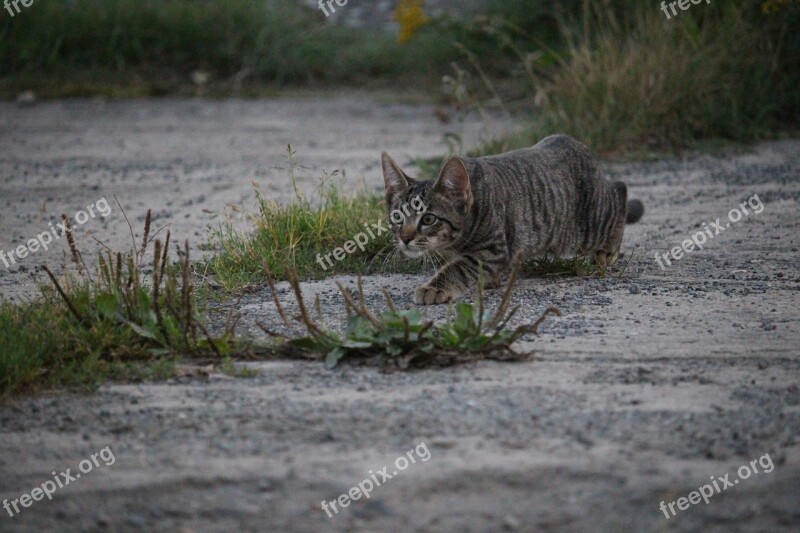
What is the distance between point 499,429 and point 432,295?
69.3 inches

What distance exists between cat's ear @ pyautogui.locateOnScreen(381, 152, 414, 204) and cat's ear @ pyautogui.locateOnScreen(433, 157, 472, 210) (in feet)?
0.74

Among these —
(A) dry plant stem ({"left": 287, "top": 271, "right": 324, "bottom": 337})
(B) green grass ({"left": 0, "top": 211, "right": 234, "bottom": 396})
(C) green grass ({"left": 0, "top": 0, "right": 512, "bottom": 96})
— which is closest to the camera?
(B) green grass ({"left": 0, "top": 211, "right": 234, "bottom": 396})

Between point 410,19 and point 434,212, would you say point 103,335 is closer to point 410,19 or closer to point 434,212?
point 434,212

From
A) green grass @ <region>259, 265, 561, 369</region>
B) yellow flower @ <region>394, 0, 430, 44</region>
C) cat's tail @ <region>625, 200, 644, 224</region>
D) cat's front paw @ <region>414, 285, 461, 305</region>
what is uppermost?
yellow flower @ <region>394, 0, 430, 44</region>

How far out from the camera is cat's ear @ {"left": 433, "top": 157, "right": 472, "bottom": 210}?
5.63 meters

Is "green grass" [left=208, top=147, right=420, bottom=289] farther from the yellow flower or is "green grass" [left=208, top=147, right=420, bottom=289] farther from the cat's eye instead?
the yellow flower

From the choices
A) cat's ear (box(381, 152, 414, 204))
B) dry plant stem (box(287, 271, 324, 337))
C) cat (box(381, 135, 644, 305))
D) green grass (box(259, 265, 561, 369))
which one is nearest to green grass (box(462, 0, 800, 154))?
cat (box(381, 135, 644, 305))

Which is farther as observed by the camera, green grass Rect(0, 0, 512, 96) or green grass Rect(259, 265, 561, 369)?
green grass Rect(0, 0, 512, 96)

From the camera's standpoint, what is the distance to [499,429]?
376 centimetres

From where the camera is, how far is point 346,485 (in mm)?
3400

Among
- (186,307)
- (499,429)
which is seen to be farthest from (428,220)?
(499,429)

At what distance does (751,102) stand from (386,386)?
6670 mm

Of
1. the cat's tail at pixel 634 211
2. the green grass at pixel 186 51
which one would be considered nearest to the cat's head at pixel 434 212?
the cat's tail at pixel 634 211

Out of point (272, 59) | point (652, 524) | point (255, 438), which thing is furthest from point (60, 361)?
point (272, 59)
